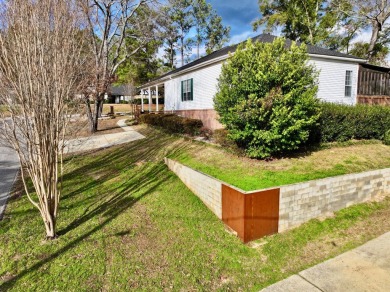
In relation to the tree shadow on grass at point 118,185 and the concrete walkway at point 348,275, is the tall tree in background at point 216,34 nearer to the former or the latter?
the tree shadow on grass at point 118,185

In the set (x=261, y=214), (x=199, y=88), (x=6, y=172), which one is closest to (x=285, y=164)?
(x=261, y=214)

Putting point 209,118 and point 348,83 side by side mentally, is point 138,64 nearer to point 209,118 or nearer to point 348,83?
point 209,118

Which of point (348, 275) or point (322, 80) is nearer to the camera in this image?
point (348, 275)

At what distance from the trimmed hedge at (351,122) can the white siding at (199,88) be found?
4363mm

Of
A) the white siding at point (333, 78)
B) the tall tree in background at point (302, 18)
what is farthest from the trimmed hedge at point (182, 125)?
the tall tree in background at point (302, 18)

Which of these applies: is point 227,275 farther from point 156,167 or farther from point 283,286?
point 156,167

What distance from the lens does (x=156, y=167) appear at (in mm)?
7316

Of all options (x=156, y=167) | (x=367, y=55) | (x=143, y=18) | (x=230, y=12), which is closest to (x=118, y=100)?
(x=230, y=12)

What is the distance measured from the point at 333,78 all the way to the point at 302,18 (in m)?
18.2

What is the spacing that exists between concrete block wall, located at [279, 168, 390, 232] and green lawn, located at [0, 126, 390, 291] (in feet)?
0.69

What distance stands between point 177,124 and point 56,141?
748cm

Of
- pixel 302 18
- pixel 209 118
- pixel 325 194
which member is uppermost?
pixel 302 18

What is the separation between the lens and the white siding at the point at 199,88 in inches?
452

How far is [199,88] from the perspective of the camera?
13.0 metres
